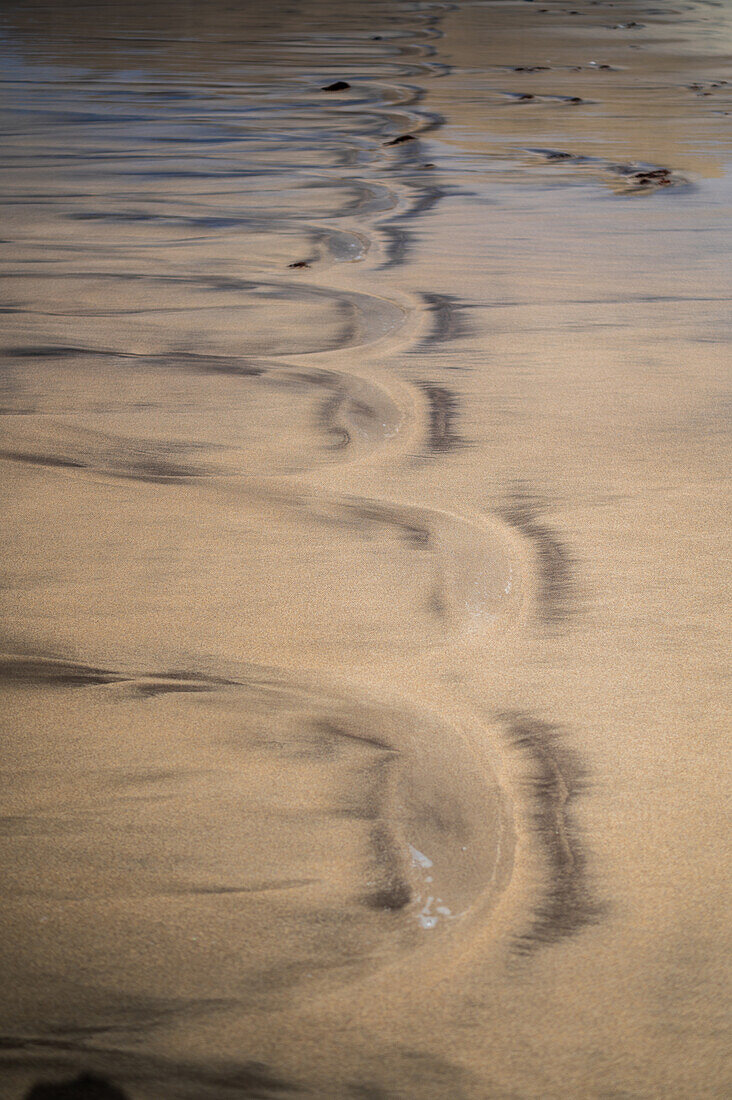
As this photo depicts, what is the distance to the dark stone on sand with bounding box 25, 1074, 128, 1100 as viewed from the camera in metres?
0.98

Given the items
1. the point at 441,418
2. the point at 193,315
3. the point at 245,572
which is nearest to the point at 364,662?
the point at 245,572

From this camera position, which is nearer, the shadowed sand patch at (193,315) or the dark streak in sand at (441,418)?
the dark streak in sand at (441,418)

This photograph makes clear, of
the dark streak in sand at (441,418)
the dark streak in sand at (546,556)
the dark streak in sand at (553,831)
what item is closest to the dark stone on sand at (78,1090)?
the dark streak in sand at (553,831)

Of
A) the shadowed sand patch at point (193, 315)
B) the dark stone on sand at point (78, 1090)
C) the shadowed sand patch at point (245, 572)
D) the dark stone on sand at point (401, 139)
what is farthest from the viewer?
the dark stone on sand at point (401, 139)

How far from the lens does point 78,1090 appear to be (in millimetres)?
983

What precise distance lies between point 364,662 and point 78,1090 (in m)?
0.77

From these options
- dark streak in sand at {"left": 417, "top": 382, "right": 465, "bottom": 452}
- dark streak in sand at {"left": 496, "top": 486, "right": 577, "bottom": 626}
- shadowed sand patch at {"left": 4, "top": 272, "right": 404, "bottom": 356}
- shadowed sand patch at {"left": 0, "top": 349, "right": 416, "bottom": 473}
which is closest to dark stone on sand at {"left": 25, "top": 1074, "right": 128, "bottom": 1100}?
dark streak in sand at {"left": 496, "top": 486, "right": 577, "bottom": 626}

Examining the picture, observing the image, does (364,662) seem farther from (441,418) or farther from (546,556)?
(441,418)

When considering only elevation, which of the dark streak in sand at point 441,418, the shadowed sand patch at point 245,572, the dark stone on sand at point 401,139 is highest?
the dark stone on sand at point 401,139

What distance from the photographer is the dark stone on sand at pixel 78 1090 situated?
978 mm

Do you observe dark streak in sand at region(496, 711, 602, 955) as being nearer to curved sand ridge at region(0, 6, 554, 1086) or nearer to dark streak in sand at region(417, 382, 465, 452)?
curved sand ridge at region(0, 6, 554, 1086)

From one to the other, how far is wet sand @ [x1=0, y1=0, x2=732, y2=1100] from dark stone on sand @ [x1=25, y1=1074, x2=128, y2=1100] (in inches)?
0.4

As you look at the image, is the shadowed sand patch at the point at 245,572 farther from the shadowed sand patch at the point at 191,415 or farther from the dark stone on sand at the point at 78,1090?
the dark stone on sand at the point at 78,1090

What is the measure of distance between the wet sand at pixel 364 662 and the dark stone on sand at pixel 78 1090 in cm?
1
